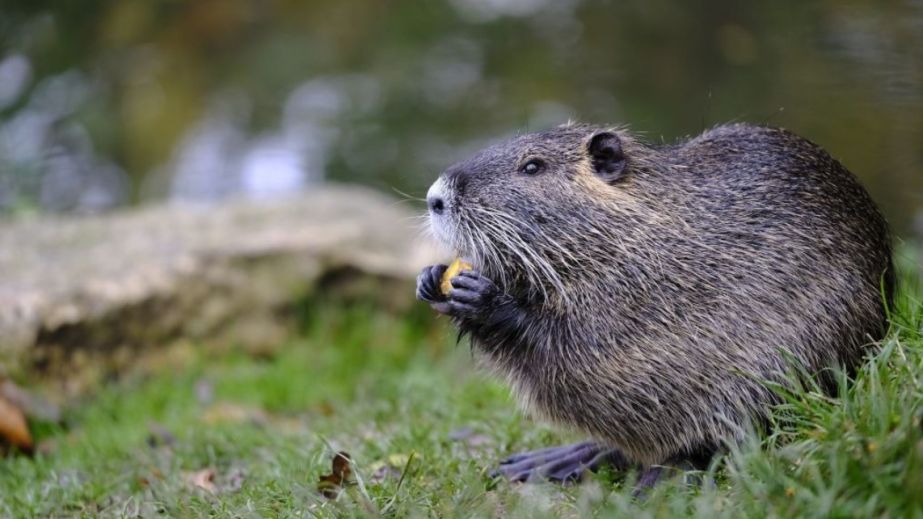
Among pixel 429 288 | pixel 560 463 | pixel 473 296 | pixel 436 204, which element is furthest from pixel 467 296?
pixel 560 463

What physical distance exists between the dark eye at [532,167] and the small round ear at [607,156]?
18 cm

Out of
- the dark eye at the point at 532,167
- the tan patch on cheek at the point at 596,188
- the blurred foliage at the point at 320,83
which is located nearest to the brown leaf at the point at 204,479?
the dark eye at the point at 532,167

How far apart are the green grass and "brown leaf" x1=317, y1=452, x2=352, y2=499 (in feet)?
0.21

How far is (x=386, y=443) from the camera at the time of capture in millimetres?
4023

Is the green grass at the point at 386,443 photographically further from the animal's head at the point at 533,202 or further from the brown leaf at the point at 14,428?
the animal's head at the point at 533,202

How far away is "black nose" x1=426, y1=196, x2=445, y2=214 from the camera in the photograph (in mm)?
3635

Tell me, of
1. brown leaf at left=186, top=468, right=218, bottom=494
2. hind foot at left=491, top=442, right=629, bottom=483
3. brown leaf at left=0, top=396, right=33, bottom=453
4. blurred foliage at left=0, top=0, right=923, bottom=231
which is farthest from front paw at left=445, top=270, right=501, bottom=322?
blurred foliage at left=0, top=0, right=923, bottom=231

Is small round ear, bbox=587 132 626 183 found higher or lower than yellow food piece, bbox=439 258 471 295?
higher

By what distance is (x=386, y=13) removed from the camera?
11.3 metres

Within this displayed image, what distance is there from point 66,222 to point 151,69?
4.59 metres

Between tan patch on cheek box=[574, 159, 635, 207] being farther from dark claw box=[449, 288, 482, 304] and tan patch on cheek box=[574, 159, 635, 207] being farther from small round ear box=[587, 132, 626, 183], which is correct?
dark claw box=[449, 288, 482, 304]

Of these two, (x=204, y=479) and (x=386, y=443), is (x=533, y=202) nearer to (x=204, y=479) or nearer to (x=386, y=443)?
(x=386, y=443)

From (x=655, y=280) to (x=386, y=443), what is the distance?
132 cm

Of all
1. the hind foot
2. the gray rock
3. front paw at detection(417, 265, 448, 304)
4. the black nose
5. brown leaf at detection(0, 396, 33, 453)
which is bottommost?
brown leaf at detection(0, 396, 33, 453)
